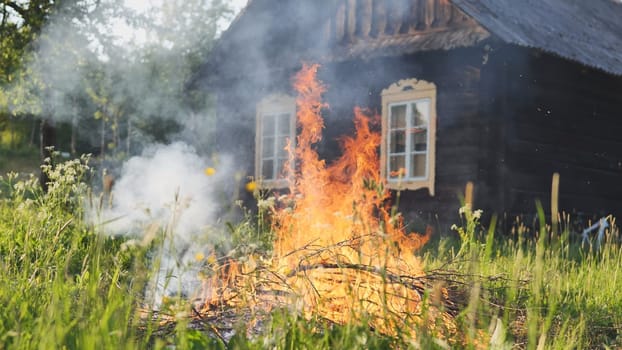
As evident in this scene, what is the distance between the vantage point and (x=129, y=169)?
35.7ft

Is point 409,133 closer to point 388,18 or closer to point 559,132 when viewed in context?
point 388,18

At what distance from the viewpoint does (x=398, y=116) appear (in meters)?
10.9

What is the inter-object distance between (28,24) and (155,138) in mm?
16208

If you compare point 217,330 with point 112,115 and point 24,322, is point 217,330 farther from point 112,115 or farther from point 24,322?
point 112,115

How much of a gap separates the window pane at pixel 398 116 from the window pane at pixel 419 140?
9.6 inches

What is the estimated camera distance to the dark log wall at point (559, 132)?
10305 mm

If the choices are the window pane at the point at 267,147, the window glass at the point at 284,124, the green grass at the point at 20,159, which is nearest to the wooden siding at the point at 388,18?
the window glass at the point at 284,124

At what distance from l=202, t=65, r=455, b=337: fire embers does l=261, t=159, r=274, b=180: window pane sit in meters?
3.17

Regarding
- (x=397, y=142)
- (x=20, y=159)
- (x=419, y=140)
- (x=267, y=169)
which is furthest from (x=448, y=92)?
(x=20, y=159)

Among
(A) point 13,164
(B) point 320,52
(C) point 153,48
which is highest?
(C) point 153,48

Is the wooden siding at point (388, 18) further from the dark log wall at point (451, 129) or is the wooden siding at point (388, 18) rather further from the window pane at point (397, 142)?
the window pane at point (397, 142)

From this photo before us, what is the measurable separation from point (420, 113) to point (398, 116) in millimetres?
334

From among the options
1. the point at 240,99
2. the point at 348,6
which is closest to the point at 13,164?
the point at 240,99

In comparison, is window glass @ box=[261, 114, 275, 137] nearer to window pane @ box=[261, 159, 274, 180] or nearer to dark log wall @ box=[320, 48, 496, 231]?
window pane @ box=[261, 159, 274, 180]
